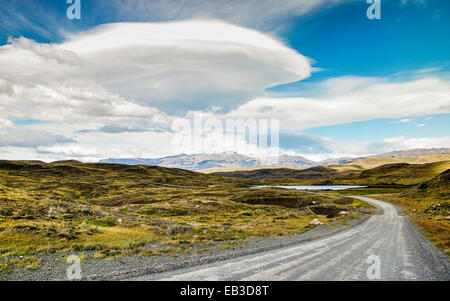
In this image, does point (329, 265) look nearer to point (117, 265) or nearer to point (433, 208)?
point (117, 265)

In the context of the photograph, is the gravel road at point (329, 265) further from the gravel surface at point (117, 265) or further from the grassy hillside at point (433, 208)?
the grassy hillside at point (433, 208)

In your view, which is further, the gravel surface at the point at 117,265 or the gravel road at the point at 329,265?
the gravel road at the point at 329,265

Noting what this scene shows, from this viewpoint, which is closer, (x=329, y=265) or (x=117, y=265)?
(x=117, y=265)

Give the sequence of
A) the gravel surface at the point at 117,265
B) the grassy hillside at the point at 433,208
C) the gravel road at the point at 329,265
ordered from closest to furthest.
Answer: the gravel surface at the point at 117,265, the gravel road at the point at 329,265, the grassy hillside at the point at 433,208

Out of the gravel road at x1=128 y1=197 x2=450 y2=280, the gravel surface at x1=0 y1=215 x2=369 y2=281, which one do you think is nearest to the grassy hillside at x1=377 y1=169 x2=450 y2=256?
the gravel road at x1=128 y1=197 x2=450 y2=280

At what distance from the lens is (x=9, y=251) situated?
688 inches

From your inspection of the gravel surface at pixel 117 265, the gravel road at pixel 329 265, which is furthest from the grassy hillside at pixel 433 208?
the gravel surface at pixel 117 265

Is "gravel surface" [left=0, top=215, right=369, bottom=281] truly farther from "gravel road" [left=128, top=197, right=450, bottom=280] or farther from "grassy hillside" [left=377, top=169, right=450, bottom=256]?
"grassy hillside" [left=377, top=169, right=450, bottom=256]

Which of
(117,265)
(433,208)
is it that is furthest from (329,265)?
(433,208)

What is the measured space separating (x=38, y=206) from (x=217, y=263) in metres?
28.1
